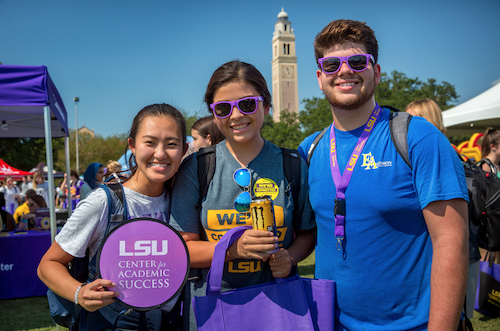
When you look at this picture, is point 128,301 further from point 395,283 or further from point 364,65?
point 364,65

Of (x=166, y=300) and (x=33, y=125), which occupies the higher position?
(x=33, y=125)

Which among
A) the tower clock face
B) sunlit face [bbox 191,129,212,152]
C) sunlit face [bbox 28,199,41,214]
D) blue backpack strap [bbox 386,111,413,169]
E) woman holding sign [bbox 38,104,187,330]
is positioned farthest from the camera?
the tower clock face

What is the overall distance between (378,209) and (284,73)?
328 ft

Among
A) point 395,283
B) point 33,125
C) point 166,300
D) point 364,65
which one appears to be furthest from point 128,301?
point 33,125

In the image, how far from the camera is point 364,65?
173 cm

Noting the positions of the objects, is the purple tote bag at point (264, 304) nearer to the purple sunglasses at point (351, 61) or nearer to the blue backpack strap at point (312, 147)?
the blue backpack strap at point (312, 147)

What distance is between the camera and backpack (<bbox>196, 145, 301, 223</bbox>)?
5.80ft


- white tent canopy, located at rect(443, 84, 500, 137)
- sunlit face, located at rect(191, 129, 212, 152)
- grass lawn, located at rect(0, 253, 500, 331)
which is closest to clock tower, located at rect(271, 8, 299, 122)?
white tent canopy, located at rect(443, 84, 500, 137)

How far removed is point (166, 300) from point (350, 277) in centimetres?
88

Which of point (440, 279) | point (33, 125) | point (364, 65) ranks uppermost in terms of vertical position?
point (33, 125)

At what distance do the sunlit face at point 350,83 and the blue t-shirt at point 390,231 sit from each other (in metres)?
A: 0.19

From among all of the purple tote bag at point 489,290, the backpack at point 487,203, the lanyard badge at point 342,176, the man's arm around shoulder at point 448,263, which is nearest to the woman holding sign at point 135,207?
the lanyard badge at point 342,176

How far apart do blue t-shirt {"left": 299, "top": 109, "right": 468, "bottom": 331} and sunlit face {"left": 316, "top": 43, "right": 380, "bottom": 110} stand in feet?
0.61

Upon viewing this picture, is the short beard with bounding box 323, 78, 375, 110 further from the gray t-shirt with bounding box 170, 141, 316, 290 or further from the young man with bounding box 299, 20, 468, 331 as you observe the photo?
the gray t-shirt with bounding box 170, 141, 316, 290
